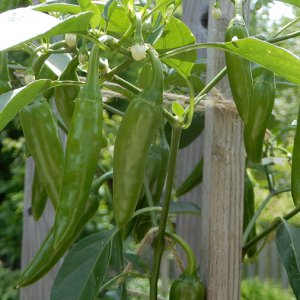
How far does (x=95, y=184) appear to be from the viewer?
44.9 inches

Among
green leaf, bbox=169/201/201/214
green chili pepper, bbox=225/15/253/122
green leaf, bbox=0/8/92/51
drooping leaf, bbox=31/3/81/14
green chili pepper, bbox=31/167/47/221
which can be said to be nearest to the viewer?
green leaf, bbox=0/8/92/51

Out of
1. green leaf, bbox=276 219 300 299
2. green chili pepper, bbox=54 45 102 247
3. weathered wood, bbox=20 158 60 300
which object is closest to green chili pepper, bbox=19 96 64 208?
green chili pepper, bbox=54 45 102 247

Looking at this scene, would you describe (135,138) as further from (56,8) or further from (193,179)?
(193,179)

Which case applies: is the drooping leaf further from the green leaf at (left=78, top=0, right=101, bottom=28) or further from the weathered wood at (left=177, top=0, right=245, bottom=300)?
the weathered wood at (left=177, top=0, right=245, bottom=300)

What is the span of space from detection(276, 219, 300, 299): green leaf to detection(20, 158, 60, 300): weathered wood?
0.61 m

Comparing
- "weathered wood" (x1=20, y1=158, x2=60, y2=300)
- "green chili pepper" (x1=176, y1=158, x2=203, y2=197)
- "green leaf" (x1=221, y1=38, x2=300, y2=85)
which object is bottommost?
"weathered wood" (x1=20, y1=158, x2=60, y2=300)

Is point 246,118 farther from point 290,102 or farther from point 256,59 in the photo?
point 290,102

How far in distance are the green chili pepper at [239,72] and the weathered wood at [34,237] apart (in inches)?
31.0

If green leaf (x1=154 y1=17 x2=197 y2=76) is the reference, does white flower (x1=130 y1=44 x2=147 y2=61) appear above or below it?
below

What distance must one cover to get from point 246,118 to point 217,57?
7.2 inches

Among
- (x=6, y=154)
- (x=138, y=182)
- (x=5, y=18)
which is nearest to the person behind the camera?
(x=5, y=18)

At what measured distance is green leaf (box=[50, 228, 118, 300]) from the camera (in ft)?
3.27

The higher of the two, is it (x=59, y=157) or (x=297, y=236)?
(x=59, y=157)

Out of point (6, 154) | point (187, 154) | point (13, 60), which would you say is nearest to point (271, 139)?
point (187, 154)
